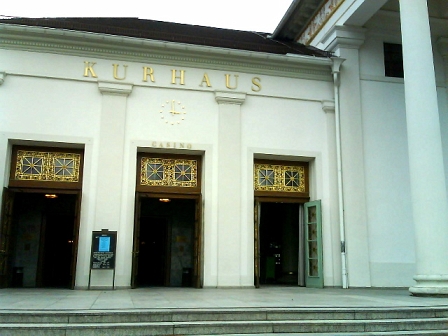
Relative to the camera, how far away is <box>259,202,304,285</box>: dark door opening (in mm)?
15070

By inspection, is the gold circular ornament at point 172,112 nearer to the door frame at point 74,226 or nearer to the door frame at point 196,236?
the door frame at point 196,236

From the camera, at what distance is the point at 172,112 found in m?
11.7

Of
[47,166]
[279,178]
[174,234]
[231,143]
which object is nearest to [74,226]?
[47,166]

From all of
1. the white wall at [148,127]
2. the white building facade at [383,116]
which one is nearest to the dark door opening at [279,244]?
the white building facade at [383,116]

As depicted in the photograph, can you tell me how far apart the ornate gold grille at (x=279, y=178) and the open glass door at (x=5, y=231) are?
566 centimetres

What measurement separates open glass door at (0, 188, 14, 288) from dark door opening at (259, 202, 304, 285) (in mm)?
7280

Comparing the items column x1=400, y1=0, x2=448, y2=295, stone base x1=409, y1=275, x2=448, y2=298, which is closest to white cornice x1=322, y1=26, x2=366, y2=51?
column x1=400, y1=0, x2=448, y2=295

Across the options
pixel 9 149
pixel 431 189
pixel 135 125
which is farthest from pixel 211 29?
pixel 431 189

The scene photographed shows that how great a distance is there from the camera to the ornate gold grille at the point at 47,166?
1109cm

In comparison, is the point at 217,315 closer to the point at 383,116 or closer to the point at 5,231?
the point at 5,231

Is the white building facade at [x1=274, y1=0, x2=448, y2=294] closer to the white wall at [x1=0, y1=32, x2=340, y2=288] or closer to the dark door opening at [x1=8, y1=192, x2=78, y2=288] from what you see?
the white wall at [x1=0, y1=32, x2=340, y2=288]

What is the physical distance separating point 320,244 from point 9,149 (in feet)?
24.5

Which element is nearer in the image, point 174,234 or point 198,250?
point 198,250

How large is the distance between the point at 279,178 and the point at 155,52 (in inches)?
171
